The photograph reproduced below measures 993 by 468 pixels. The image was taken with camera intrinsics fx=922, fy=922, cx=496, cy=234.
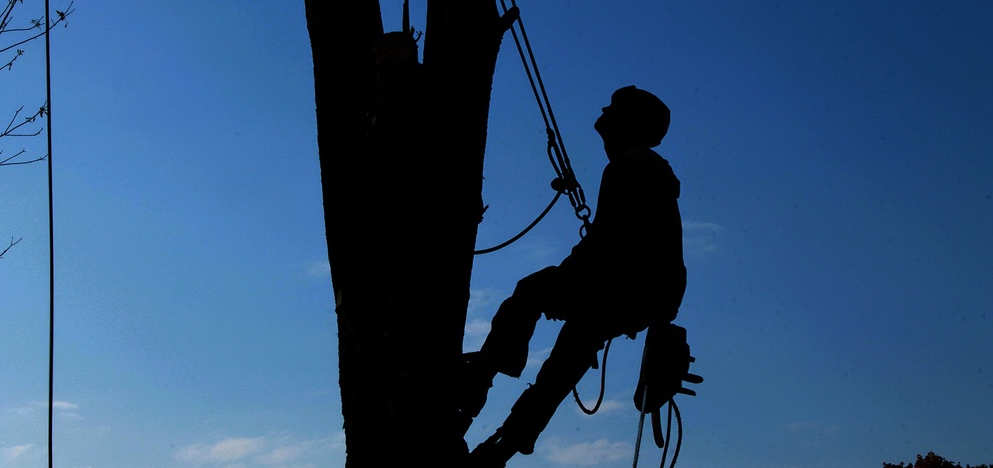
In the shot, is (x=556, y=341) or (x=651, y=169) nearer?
(x=556, y=341)

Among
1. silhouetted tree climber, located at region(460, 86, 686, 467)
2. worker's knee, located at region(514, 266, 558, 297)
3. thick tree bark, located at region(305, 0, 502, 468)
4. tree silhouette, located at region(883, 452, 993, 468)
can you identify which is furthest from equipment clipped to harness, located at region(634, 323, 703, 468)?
tree silhouette, located at region(883, 452, 993, 468)

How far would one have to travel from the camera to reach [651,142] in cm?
401

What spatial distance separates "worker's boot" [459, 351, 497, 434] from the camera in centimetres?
321

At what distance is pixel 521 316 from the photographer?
367cm

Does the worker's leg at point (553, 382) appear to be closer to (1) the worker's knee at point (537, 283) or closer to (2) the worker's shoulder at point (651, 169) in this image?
(1) the worker's knee at point (537, 283)

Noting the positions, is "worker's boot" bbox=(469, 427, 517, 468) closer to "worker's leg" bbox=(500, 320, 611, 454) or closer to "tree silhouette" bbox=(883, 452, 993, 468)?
"worker's leg" bbox=(500, 320, 611, 454)

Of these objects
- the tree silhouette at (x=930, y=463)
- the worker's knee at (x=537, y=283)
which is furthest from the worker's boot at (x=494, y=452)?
the tree silhouette at (x=930, y=463)

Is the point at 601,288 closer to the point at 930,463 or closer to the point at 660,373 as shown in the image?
the point at 660,373

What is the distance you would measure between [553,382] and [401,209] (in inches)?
39.0

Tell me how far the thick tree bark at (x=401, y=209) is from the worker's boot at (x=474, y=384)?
14 cm

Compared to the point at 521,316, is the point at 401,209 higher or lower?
higher

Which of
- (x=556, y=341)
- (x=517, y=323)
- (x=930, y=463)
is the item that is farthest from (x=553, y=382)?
(x=930, y=463)

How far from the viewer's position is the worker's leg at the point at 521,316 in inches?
142

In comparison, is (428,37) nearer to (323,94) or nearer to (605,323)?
(323,94)
